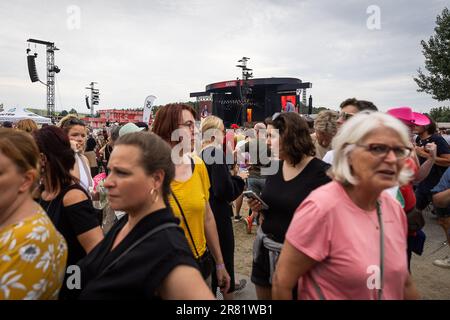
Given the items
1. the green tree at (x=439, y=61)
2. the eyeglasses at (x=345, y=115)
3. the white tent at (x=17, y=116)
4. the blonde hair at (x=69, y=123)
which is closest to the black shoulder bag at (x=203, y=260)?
the eyeglasses at (x=345, y=115)

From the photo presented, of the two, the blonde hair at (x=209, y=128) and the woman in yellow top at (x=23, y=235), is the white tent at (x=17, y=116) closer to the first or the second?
the blonde hair at (x=209, y=128)

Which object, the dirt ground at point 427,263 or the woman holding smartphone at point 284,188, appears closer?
the woman holding smartphone at point 284,188

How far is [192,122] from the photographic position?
2.28 m

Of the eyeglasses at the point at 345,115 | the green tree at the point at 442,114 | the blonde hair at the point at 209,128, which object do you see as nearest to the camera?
the eyeglasses at the point at 345,115

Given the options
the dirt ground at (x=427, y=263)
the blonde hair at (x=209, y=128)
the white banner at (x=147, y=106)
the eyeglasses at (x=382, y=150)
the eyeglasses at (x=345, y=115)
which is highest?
the white banner at (x=147, y=106)

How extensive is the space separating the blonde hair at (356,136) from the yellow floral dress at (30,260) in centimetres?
125

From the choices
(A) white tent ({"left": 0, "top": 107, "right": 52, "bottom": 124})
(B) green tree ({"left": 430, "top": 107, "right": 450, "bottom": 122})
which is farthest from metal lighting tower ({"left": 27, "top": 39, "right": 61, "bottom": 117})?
(B) green tree ({"left": 430, "top": 107, "right": 450, "bottom": 122})

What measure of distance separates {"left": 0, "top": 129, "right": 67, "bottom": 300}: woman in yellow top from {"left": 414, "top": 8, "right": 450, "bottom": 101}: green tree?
66.2 ft

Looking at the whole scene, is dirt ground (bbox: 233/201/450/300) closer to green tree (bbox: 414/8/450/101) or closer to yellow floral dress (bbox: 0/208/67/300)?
yellow floral dress (bbox: 0/208/67/300)

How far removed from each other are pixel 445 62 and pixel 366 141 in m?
19.4

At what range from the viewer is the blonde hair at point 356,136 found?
4.35 ft

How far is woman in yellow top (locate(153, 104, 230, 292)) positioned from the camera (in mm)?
2005

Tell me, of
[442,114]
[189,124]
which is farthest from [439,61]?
[442,114]

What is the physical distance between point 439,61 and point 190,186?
19.5 m
